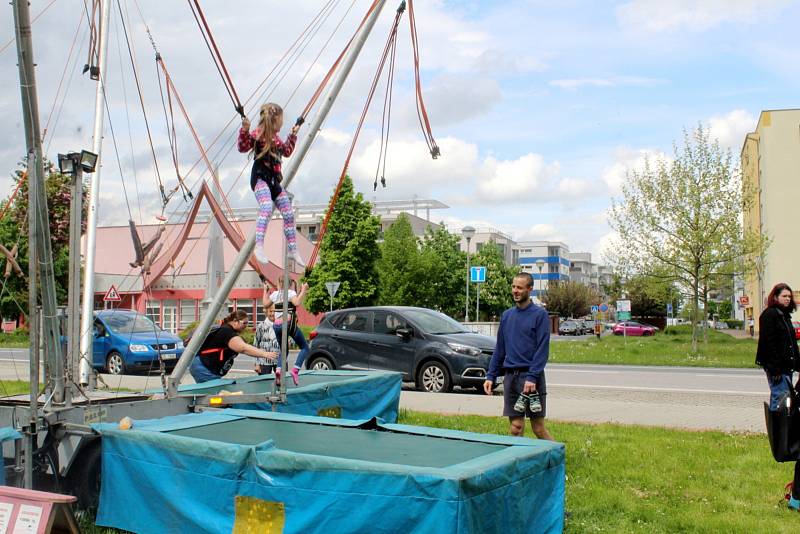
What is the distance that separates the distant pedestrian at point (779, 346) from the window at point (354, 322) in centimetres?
1016

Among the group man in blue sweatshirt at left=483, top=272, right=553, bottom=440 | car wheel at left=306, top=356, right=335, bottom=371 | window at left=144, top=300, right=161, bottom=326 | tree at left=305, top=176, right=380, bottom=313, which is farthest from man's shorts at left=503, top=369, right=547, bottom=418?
tree at left=305, top=176, right=380, bottom=313

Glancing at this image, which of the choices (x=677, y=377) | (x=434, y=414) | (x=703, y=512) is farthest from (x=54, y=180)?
(x=703, y=512)

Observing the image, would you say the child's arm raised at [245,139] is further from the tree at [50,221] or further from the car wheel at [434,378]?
the car wheel at [434,378]

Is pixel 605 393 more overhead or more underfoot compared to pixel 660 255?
more underfoot

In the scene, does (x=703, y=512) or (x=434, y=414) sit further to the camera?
(x=434, y=414)

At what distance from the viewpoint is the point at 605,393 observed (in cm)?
1545

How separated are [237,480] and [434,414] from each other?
6791 millimetres

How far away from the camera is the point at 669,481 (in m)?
7.36

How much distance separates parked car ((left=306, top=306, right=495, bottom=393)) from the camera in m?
14.9

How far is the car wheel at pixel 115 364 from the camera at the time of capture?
20239mm

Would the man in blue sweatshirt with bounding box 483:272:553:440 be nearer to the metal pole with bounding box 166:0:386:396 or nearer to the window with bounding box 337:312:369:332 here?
the metal pole with bounding box 166:0:386:396

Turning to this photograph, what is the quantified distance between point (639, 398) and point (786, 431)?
8.22m

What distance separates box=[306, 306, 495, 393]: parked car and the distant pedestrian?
800 cm

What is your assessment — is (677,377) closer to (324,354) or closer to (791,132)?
(324,354)
